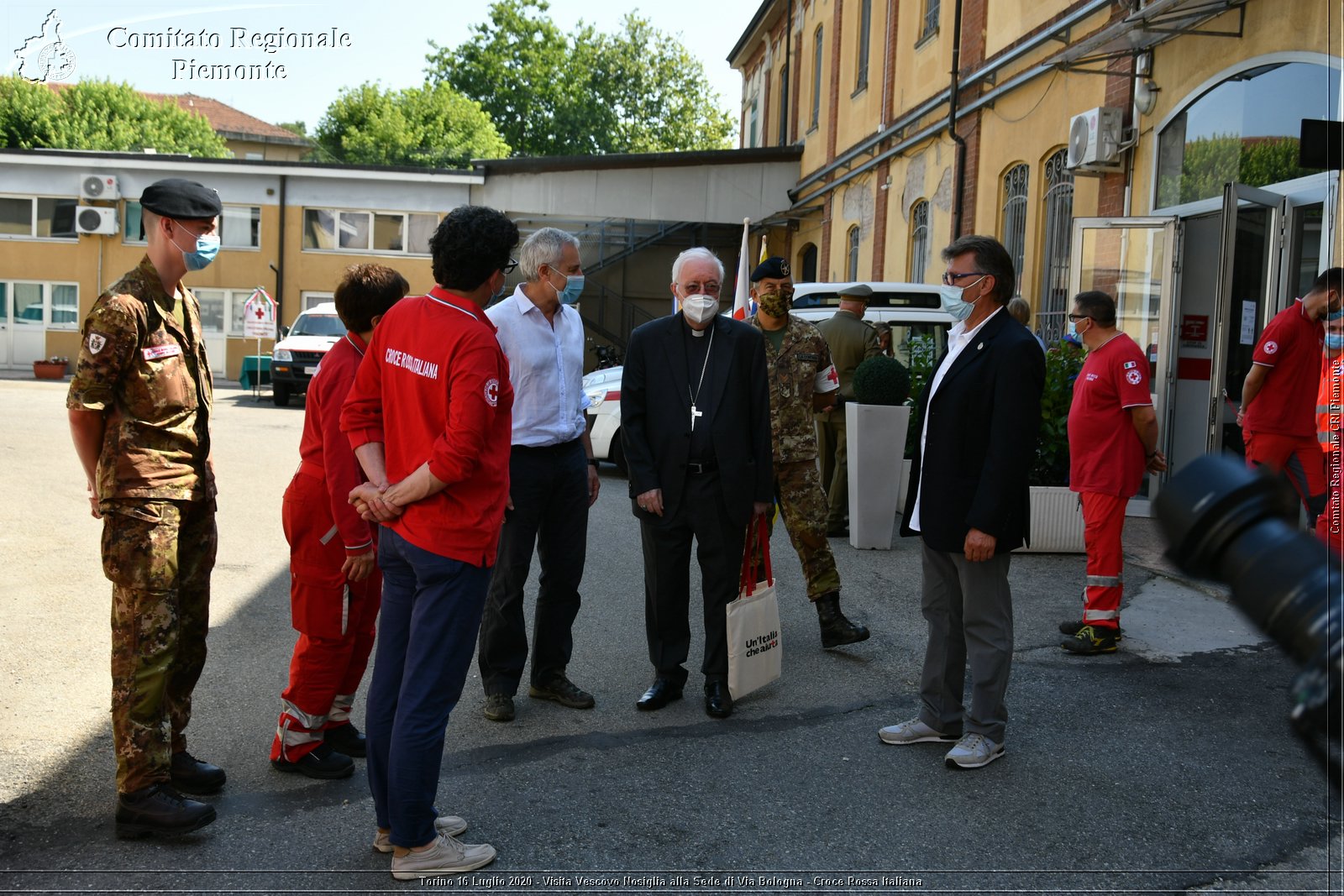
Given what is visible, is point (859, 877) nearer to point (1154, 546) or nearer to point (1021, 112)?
point (1154, 546)

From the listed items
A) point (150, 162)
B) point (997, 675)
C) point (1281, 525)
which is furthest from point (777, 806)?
point (150, 162)

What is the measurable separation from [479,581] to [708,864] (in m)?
1.15

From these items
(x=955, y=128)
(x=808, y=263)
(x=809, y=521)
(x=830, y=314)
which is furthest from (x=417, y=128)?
(x=809, y=521)

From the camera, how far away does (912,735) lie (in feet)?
15.2

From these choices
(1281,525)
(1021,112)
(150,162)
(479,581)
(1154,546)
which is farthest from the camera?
(150,162)

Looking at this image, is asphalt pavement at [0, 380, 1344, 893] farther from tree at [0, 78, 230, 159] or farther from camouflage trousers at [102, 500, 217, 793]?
tree at [0, 78, 230, 159]

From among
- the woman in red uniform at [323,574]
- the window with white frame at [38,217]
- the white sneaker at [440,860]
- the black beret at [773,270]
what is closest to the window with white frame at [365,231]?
the window with white frame at [38,217]

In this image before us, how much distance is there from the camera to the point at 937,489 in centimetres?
447

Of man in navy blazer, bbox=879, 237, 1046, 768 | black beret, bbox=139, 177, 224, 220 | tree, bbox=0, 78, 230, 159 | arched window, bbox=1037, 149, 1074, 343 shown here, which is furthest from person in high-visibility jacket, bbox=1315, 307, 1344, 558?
tree, bbox=0, 78, 230, 159

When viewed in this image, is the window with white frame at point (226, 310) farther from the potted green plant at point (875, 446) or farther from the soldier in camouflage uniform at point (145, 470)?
the soldier in camouflage uniform at point (145, 470)

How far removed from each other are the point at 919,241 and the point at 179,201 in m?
16.8

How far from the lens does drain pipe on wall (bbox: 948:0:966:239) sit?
1631 centimetres

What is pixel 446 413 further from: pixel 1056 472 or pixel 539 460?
pixel 1056 472

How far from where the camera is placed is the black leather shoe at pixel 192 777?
12.7 feet
